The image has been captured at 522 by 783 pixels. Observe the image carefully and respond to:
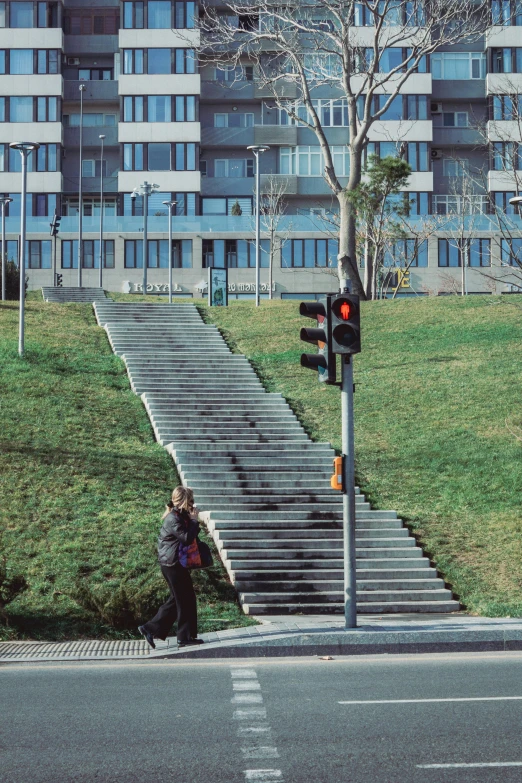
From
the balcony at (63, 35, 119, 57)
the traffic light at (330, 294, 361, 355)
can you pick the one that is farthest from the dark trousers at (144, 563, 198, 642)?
the balcony at (63, 35, 119, 57)

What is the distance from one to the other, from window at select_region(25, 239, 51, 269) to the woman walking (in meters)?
59.6

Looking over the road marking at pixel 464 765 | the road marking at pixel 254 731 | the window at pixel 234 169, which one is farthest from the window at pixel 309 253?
the road marking at pixel 464 765

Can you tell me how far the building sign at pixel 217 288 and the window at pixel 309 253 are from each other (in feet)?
98.4

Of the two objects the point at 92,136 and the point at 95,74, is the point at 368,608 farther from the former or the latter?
the point at 95,74

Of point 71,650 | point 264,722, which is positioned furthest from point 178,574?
point 264,722

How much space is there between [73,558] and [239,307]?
22.2 m

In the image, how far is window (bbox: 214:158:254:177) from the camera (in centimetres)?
7138

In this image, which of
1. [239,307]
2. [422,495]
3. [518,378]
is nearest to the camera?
[422,495]

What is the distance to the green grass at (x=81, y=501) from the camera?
12.7m

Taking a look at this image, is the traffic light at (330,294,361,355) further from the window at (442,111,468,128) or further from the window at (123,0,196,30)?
the window at (442,111,468,128)

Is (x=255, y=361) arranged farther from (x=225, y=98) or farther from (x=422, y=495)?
(x=225, y=98)

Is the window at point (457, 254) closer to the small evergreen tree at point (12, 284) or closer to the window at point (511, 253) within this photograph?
the window at point (511, 253)

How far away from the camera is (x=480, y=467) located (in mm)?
19469

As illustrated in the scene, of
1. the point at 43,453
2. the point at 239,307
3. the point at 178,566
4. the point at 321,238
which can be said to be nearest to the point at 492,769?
the point at 178,566
